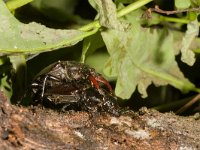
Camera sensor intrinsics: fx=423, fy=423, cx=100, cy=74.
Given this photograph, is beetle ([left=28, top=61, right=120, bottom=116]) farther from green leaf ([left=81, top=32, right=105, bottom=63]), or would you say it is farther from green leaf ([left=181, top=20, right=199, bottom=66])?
green leaf ([left=181, top=20, right=199, bottom=66])

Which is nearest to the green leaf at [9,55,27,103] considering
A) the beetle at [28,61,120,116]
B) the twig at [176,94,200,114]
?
the beetle at [28,61,120,116]

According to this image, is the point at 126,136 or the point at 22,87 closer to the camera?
the point at 126,136

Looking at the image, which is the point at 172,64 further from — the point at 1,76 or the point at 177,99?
the point at 1,76

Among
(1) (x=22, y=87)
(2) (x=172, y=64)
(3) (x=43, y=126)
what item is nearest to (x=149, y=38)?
(2) (x=172, y=64)

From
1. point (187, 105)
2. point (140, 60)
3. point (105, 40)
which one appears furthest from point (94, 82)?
point (187, 105)

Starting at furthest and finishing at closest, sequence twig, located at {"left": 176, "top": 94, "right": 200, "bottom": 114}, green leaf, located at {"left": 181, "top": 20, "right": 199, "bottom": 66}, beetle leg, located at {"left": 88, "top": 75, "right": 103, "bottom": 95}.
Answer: twig, located at {"left": 176, "top": 94, "right": 200, "bottom": 114} → green leaf, located at {"left": 181, "top": 20, "right": 199, "bottom": 66} → beetle leg, located at {"left": 88, "top": 75, "right": 103, "bottom": 95}

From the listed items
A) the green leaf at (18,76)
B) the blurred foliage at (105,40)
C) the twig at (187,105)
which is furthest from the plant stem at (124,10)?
the twig at (187,105)
